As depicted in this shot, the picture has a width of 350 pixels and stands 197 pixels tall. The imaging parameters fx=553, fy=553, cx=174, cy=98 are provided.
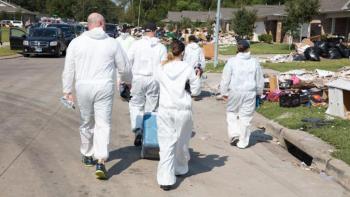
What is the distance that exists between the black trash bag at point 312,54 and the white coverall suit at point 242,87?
1935cm

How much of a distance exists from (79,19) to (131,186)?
107m

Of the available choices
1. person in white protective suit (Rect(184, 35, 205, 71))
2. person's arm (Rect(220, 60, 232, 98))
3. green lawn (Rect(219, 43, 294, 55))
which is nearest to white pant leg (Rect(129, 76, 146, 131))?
person's arm (Rect(220, 60, 232, 98))

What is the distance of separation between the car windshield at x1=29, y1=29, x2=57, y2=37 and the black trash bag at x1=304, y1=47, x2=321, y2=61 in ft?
44.2

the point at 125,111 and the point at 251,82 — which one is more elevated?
the point at 251,82

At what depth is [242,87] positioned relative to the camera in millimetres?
8781

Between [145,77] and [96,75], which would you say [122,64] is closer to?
[96,75]

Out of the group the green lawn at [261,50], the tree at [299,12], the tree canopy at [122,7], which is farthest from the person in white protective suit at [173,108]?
the tree canopy at [122,7]

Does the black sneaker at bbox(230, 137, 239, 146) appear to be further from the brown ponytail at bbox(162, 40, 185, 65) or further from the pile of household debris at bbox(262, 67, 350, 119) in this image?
the pile of household debris at bbox(262, 67, 350, 119)

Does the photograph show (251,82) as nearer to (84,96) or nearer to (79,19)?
(84,96)

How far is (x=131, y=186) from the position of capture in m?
6.48

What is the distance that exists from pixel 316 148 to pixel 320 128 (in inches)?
61.4

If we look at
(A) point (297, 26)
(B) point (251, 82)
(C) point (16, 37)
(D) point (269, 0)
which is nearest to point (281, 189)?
(B) point (251, 82)

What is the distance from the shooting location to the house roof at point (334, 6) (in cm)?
4075

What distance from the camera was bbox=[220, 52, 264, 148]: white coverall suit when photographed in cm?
877
